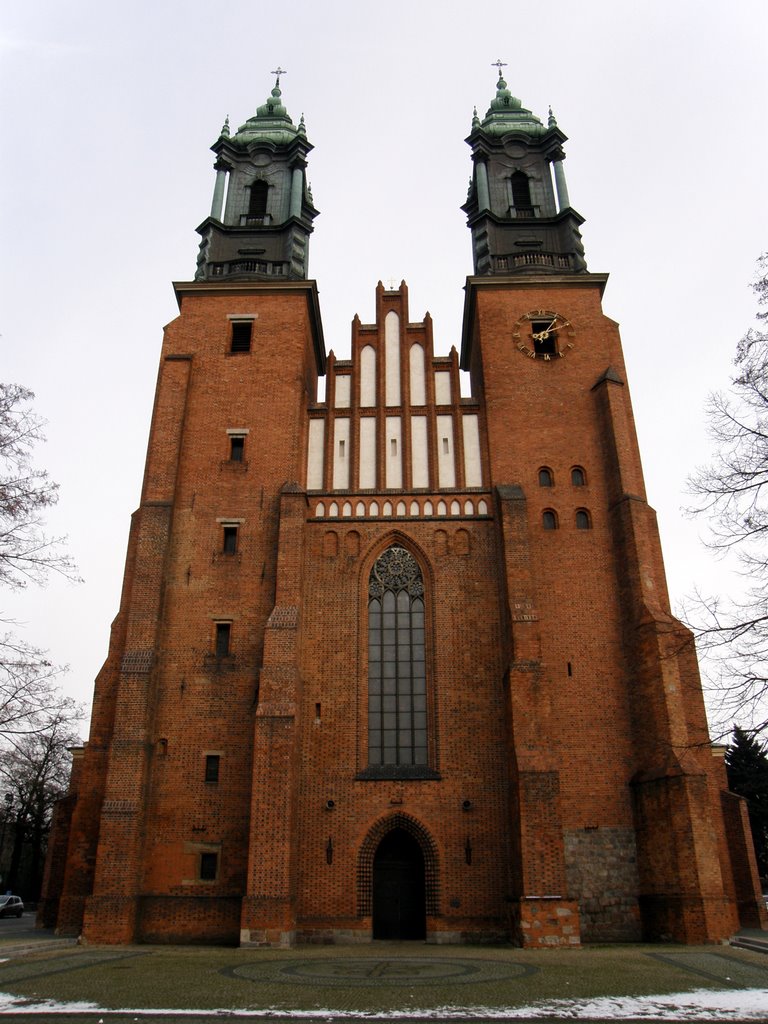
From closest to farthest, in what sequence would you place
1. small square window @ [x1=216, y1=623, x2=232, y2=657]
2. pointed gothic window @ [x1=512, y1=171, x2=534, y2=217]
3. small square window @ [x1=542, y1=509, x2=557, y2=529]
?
1. small square window @ [x1=216, y1=623, x2=232, y2=657]
2. small square window @ [x1=542, y1=509, x2=557, y2=529]
3. pointed gothic window @ [x1=512, y1=171, x2=534, y2=217]

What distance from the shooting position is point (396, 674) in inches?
872

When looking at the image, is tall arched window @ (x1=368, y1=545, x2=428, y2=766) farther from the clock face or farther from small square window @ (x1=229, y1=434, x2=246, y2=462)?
the clock face

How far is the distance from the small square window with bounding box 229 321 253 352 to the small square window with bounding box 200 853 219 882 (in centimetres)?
1527

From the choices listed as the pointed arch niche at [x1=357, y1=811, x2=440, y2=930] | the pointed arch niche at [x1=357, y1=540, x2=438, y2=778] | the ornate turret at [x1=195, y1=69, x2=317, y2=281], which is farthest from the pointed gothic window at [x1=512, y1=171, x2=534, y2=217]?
the pointed arch niche at [x1=357, y1=811, x2=440, y2=930]

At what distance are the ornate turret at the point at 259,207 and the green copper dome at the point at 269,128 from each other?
1.6 inches

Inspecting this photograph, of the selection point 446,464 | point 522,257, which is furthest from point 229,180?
point 446,464

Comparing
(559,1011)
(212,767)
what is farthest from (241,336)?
(559,1011)

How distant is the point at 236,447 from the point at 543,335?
10.4 metres

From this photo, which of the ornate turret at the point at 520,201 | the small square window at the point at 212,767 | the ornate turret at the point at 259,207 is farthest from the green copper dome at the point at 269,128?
the small square window at the point at 212,767

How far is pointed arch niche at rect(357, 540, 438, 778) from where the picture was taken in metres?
21.3

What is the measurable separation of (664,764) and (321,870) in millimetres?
8672

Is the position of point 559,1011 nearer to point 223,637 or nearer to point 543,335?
point 223,637

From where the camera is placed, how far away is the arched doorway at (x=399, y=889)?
20062 millimetres

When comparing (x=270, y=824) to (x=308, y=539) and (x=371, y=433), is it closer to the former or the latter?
(x=308, y=539)
